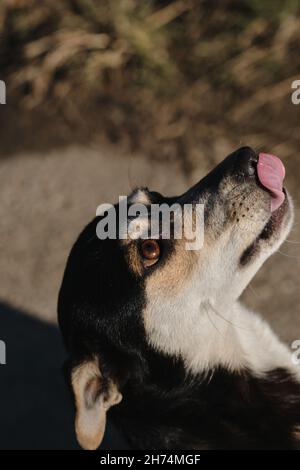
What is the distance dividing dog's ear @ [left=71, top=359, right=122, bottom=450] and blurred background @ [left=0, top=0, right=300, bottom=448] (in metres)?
1.73

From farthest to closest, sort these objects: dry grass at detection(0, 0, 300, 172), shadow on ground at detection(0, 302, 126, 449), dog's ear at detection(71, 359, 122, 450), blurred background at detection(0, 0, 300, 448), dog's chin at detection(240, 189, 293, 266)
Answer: dry grass at detection(0, 0, 300, 172), blurred background at detection(0, 0, 300, 448), shadow on ground at detection(0, 302, 126, 449), dog's chin at detection(240, 189, 293, 266), dog's ear at detection(71, 359, 122, 450)

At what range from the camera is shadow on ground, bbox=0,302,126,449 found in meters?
4.90

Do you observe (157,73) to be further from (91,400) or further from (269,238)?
(91,400)

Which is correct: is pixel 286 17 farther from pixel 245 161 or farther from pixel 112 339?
pixel 112 339

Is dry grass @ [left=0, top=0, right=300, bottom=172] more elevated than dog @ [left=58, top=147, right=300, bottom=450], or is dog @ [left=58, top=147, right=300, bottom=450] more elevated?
dry grass @ [left=0, top=0, right=300, bottom=172]

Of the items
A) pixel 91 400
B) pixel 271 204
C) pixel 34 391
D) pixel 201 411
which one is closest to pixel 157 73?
pixel 34 391

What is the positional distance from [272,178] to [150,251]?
2.12 feet

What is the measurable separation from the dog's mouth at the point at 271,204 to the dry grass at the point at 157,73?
2155 millimetres

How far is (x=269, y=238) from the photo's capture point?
3.47m

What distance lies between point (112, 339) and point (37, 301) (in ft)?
7.19

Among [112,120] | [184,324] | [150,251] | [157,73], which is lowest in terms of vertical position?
[184,324]

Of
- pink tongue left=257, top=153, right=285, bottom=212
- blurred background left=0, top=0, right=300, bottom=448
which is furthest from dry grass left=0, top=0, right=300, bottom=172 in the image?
pink tongue left=257, top=153, right=285, bottom=212

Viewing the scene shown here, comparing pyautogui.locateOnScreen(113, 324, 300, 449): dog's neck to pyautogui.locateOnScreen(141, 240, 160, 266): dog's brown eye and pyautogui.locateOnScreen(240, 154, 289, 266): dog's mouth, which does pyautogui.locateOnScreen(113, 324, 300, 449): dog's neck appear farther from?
pyautogui.locateOnScreen(240, 154, 289, 266): dog's mouth

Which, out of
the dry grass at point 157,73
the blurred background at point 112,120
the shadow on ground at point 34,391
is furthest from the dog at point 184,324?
the dry grass at point 157,73
